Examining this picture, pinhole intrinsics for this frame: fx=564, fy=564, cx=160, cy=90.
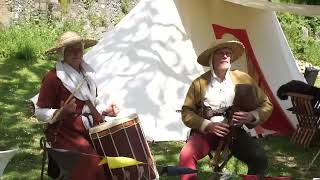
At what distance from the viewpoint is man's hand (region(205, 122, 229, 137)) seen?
4020mm

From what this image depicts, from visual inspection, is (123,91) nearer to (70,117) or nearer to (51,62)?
(70,117)

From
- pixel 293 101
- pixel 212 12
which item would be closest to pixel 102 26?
pixel 212 12

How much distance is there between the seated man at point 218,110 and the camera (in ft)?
13.4

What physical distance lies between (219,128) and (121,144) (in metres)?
0.72

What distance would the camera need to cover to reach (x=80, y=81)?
4082mm

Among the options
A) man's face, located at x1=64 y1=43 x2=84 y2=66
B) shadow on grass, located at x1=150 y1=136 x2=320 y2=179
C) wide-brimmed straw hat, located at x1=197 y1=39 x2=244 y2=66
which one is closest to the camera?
man's face, located at x1=64 y1=43 x2=84 y2=66

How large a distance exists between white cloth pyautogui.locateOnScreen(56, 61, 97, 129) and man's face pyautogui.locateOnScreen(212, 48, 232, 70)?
93 cm

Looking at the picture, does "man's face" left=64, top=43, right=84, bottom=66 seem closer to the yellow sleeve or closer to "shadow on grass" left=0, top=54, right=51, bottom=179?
the yellow sleeve

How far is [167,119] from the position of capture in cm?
635

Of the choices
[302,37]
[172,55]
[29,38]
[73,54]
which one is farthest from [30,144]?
[302,37]

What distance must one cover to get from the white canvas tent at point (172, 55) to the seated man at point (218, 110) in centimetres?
200

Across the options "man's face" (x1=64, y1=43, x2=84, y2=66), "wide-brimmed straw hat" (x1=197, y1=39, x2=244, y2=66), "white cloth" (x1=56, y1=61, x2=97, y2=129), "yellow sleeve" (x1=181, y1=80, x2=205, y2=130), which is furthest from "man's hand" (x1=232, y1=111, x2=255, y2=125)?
"man's face" (x1=64, y1=43, x2=84, y2=66)

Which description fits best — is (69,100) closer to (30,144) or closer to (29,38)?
(30,144)

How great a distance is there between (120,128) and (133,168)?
283 mm
